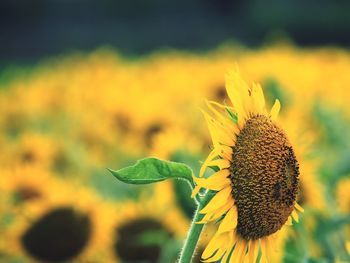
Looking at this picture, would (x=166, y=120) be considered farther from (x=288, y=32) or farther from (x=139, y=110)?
(x=288, y=32)

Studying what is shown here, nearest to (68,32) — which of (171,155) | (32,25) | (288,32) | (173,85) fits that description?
(32,25)

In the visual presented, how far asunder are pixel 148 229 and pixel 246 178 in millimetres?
1250

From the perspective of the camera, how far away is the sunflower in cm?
160

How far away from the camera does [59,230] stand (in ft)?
9.17

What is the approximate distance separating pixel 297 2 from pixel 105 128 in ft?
35.6

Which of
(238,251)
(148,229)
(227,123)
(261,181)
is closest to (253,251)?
(238,251)

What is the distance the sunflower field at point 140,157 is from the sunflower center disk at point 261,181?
14 mm

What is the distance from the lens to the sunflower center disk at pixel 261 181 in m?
1.63

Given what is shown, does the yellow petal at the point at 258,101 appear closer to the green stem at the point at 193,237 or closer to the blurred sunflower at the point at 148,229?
the green stem at the point at 193,237

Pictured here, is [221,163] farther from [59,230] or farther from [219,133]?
[59,230]

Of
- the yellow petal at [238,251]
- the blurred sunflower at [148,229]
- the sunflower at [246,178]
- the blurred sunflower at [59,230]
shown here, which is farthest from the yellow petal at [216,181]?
the blurred sunflower at [59,230]

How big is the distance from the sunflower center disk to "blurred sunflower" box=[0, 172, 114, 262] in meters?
1.24

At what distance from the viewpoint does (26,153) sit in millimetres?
3775

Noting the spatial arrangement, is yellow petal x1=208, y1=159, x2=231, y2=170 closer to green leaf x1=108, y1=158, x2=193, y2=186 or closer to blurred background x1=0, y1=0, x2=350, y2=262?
green leaf x1=108, y1=158, x2=193, y2=186
